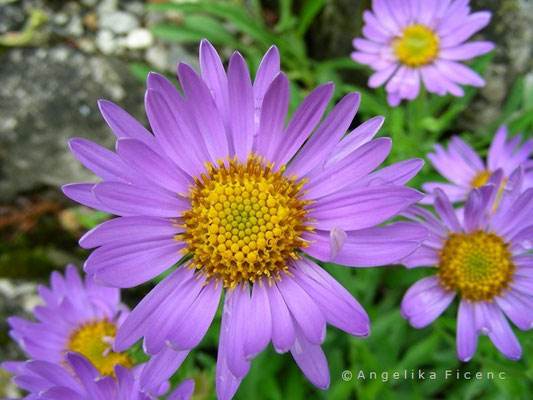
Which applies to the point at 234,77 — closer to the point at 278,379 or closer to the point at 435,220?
the point at 435,220

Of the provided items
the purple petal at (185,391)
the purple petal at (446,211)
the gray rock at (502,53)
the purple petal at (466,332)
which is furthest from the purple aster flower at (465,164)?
the purple petal at (185,391)

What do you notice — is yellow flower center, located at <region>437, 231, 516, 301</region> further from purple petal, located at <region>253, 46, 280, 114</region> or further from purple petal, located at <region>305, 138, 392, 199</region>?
purple petal, located at <region>253, 46, 280, 114</region>

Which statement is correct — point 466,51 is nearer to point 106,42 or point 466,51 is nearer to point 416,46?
point 416,46

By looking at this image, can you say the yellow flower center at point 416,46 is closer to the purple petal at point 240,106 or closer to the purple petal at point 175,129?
the purple petal at point 240,106

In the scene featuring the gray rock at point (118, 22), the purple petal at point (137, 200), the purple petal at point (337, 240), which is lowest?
the purple petal at point (337, 240)

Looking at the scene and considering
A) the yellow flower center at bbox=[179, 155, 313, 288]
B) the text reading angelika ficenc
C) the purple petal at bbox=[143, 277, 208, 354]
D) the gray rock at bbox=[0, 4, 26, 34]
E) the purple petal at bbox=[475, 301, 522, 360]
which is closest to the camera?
the purple petal at bbox=[143, 277, 208, 354]

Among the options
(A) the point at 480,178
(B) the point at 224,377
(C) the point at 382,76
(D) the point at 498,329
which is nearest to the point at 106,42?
(C) the point at 382,76

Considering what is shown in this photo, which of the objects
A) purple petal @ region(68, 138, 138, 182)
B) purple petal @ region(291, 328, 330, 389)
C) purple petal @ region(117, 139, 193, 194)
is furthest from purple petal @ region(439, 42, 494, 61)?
purple petal @ region(68, 138, 138, 182)
